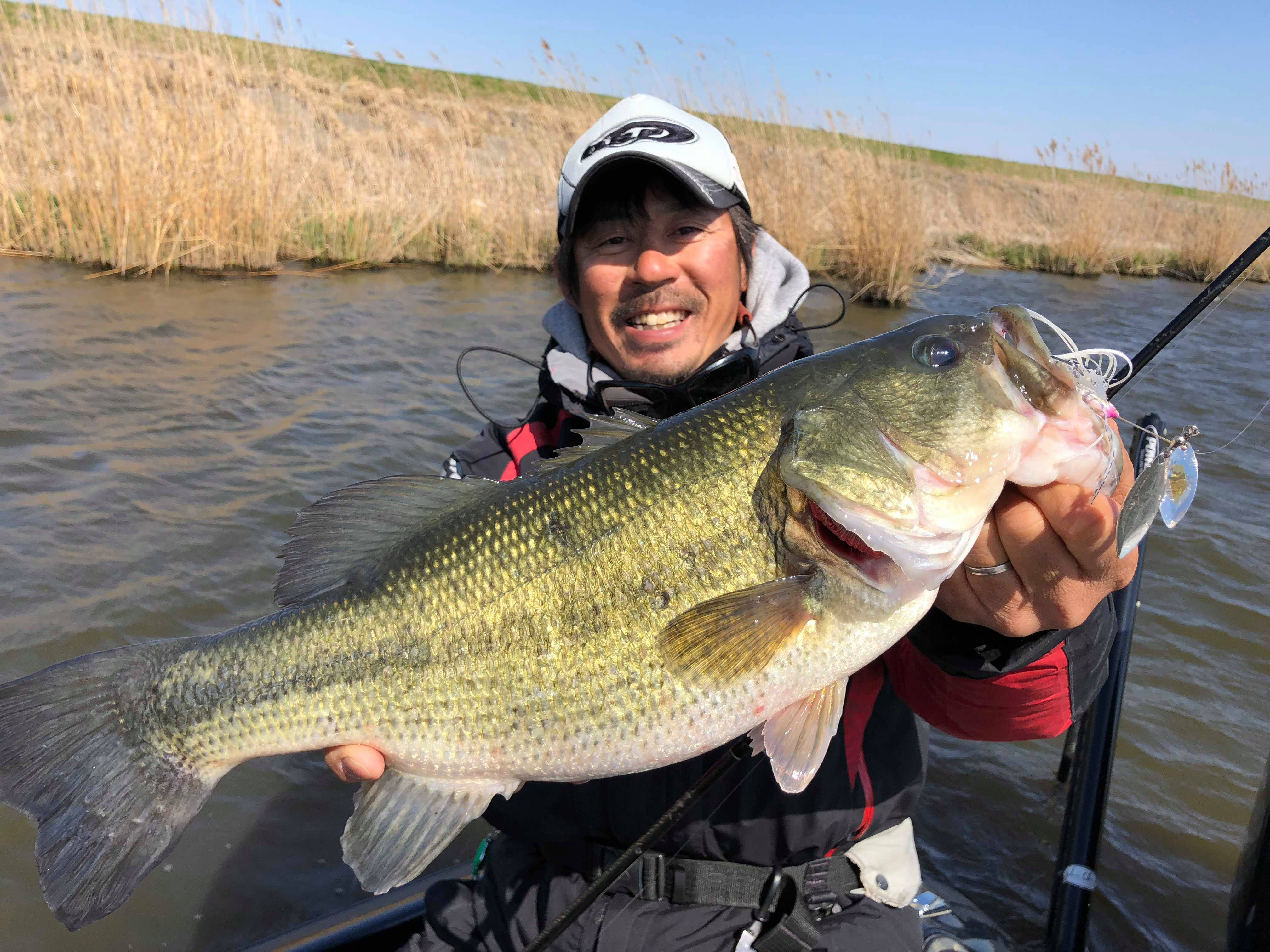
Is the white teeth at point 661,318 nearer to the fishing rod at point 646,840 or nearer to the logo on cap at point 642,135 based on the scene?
the logo on cap at point 642,135

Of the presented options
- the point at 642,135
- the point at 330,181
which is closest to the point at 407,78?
the point at 330,181

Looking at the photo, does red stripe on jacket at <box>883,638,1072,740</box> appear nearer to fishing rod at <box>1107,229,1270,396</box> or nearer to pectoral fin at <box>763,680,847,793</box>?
pectoral fin at <box>763,680,847,793</box>

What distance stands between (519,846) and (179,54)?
1042cm

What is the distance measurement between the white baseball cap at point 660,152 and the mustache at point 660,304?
0.30 metres

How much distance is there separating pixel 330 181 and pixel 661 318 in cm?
1070

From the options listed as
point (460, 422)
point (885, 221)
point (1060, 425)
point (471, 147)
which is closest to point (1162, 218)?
point (885, 221)

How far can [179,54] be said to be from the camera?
9.53m

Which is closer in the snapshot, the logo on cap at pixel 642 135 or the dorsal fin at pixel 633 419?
the dorsal fin at pixel 633 419

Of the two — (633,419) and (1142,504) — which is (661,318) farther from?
(1142,504)

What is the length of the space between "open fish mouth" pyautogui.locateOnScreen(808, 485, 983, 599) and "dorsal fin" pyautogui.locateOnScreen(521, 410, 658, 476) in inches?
19.5

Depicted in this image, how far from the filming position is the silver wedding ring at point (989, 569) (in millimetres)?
1648

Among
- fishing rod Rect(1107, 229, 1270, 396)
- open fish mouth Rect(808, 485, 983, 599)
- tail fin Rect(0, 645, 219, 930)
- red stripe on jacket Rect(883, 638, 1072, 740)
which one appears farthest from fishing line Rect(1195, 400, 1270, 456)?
tail fin Rect(0, 645, 219, 930)

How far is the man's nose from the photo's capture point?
274 centimetres

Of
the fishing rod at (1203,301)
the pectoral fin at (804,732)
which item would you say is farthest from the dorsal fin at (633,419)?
the fishing rod at (1203,301)
